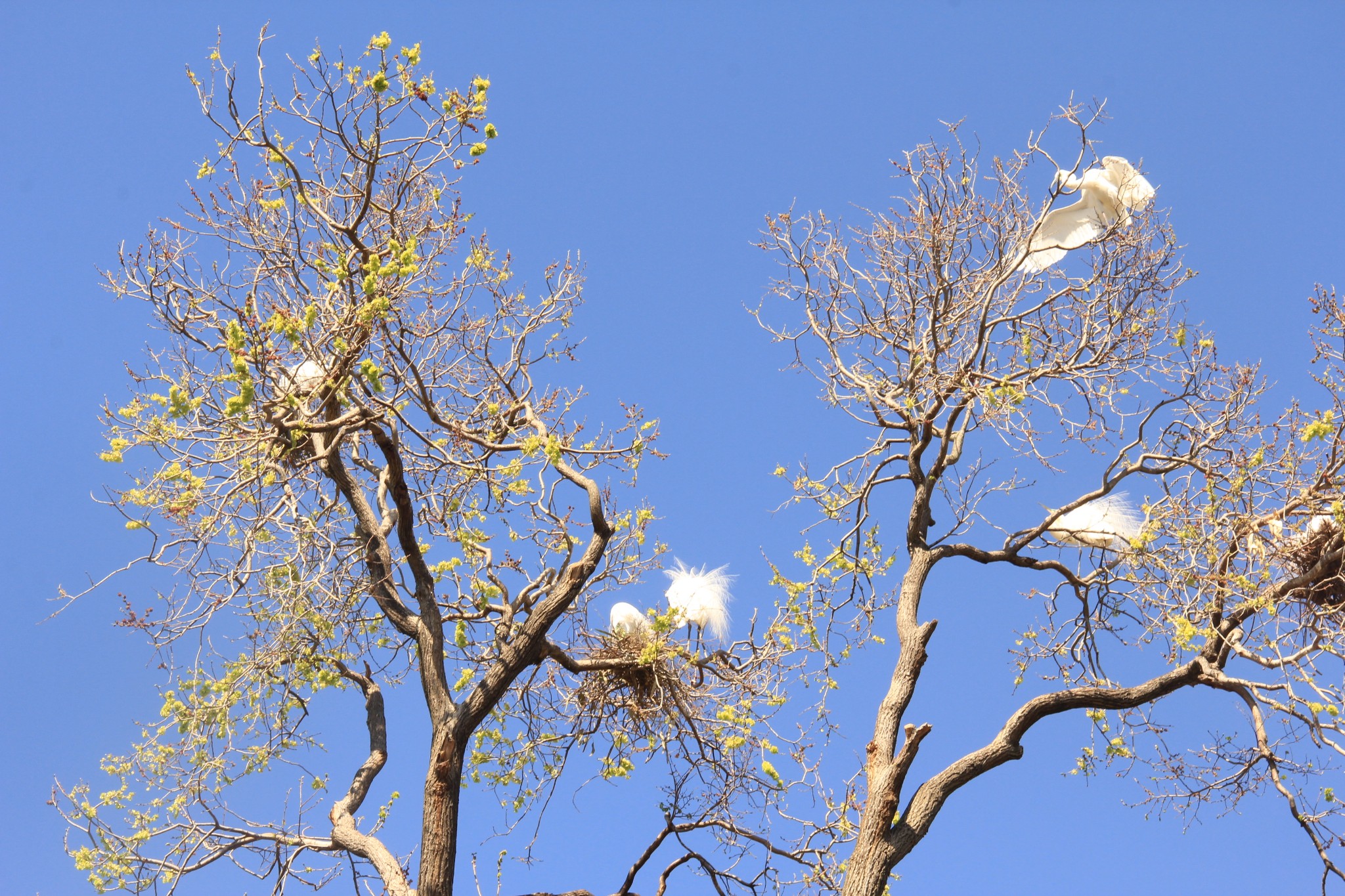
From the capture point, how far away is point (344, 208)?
7285 millimetres

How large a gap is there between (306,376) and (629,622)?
2634mm

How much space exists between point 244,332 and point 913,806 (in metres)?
4.42

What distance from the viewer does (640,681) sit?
823cm

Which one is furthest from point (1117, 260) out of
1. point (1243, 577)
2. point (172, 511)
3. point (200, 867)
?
point (200, 867)

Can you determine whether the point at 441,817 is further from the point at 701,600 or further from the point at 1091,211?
the point at 1091,211

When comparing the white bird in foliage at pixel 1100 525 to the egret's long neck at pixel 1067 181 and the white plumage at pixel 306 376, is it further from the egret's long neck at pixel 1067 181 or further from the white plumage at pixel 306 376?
the white plumage at pixel 306 376

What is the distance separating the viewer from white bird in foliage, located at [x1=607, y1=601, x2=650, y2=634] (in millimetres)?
8086

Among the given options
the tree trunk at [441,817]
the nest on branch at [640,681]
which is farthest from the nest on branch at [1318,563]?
the tree trunk at [441,817]

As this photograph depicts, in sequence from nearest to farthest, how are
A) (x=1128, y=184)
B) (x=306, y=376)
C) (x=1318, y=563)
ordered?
1. (x=1318, y=563)
2. (x=306, y=376)
3. (x=1128, y=184)

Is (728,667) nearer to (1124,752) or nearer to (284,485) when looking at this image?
(1124,752)

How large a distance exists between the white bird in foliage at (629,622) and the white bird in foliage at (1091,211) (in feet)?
11.3

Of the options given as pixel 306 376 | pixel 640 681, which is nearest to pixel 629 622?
pixel 640 681

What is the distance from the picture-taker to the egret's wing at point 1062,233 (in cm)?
791

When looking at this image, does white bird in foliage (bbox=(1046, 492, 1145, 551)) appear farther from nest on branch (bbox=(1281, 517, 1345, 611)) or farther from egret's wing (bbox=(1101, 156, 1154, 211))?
egret's wing (bbox=(1101, 156, 1154, 211))
